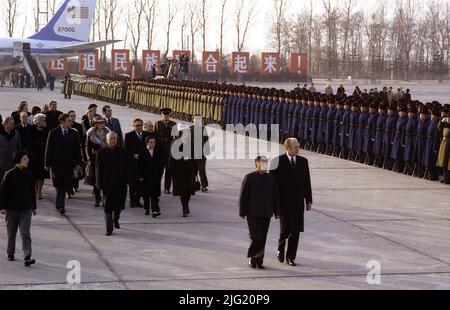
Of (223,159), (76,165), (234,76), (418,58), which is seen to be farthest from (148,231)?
(418,58)

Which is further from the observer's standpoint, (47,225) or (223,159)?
(223,159)

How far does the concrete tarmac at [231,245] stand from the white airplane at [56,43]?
43.6 m

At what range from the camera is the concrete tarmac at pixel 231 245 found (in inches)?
338

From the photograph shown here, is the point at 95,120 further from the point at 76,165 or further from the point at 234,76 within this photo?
the point at 234,76

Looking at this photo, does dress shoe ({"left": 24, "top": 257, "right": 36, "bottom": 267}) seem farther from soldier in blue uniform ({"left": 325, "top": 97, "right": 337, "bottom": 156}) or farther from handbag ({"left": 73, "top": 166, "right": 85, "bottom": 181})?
soldier in blue uniform ({"left": 325, "top": 97, "right": 337, "bottom": 156})

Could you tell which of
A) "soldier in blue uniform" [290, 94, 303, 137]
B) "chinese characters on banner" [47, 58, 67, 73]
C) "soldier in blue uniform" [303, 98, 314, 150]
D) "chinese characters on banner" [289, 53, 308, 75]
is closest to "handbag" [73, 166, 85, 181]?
"soldier in blue uniform" [303, 98, 314, 150]

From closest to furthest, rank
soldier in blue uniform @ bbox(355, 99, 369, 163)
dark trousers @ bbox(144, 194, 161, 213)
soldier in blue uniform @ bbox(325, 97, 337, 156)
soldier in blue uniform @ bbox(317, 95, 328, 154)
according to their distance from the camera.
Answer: dark trousers @ bbox(144, 194, 161, 213) → soldier in blue uniform @ bbox(355, 99, 369, 163) → soldier in blue uniform @ bbox(325, 97, 337, 156) → soldier in blue uniform @ bbox(317, 95, 328, 154)

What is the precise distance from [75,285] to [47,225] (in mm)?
3389

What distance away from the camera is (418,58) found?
118m

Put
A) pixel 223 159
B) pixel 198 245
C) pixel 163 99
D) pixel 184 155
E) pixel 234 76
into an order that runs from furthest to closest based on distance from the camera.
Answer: pixel 234 76 < pixel 163 99 < pixel 223 159 < pixel 184 155 < pixel 198 245

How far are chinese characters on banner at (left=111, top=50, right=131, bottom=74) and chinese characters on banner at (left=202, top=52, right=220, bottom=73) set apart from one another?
6773mm

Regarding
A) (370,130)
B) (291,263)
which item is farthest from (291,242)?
(370,130)

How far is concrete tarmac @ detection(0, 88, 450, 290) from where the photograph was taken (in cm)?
858

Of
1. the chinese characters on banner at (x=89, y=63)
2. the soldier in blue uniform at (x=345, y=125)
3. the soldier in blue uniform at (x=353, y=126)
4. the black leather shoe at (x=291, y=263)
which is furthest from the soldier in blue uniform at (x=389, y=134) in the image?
the chinese characters on banner at (x=89, y=63)
